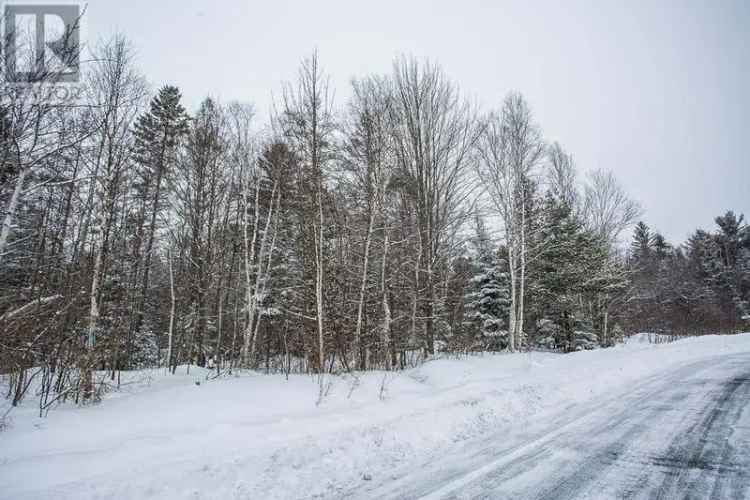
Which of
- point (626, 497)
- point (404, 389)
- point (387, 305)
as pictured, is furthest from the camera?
point (387, 305)

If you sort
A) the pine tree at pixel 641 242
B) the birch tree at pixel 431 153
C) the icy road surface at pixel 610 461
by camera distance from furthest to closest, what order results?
the pine tree at pixel 641 242
the birch tree at pixel 431 153
the icy road surface at pixel 610 461

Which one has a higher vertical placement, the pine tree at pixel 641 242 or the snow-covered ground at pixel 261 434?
the pine tree at pixel 641 242

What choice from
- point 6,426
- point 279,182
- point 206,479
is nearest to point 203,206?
point 279,182

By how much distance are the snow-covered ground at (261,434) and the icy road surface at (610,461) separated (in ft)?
1.53

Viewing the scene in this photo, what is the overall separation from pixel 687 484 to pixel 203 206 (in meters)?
16.4

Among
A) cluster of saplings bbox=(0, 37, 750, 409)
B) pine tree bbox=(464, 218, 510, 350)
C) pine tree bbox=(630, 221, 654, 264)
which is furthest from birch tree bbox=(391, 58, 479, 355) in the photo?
pine tree bbox=(630, 221, 654, 264)

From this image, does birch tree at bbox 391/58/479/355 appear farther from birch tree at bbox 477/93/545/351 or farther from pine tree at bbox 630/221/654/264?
pine tree at bbox 630/221/654/264

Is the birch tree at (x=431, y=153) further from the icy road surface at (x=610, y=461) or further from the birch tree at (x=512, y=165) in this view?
the icy road surface at (x=610, y=461)

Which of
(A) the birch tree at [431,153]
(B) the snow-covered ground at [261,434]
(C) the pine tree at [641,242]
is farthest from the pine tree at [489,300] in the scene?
(C) the pine tree at [641,242]

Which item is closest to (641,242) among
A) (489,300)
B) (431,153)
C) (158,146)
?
(489,300)

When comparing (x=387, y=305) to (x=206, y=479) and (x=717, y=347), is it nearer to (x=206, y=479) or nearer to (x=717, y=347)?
(x=206, y=479)

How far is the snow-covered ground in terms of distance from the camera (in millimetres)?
3406

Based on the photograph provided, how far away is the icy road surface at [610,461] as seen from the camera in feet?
10.9

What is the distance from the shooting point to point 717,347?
16062mm
